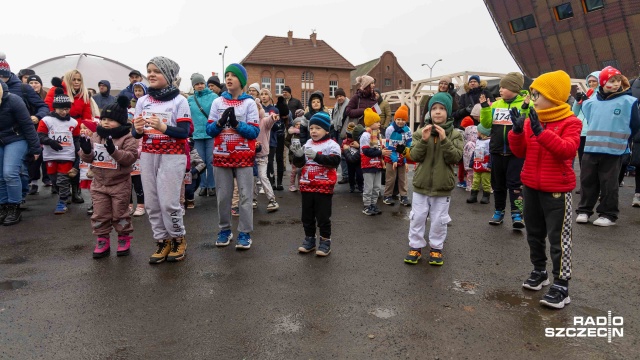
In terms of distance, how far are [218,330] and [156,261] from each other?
184 centimetres

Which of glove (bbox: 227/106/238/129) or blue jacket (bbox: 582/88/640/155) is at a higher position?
glove (bbox: 227/106/238/129)

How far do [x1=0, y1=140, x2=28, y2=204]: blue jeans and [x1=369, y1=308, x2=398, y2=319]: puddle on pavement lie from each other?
5.89 meters

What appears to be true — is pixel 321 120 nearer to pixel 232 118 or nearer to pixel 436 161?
pixel 232 118

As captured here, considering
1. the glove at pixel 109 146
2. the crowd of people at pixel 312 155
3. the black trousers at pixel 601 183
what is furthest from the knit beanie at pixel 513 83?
the glove at pixel 109 146

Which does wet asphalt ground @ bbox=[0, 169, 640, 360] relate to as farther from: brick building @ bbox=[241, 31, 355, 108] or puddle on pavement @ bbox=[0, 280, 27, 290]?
Result: brick building @ bbox=[241, 31, 355, 108]

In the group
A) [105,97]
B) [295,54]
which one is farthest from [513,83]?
[295,54]

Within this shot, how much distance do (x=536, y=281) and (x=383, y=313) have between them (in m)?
1.54

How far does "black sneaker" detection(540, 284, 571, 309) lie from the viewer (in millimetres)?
3449

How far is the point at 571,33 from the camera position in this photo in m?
36.5

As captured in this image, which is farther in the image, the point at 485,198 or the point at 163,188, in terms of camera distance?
the point at 485,198

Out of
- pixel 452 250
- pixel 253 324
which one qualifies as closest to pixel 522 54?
pixel 452 250

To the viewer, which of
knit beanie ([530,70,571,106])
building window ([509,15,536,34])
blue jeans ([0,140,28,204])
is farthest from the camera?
building window ([509,15,536,34])

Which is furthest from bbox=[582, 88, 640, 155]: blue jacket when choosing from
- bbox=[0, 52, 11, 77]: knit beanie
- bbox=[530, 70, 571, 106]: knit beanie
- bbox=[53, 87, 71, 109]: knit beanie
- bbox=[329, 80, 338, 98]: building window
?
bbox=[329, 80, 338, 98]: building window

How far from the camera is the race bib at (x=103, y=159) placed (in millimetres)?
4855
